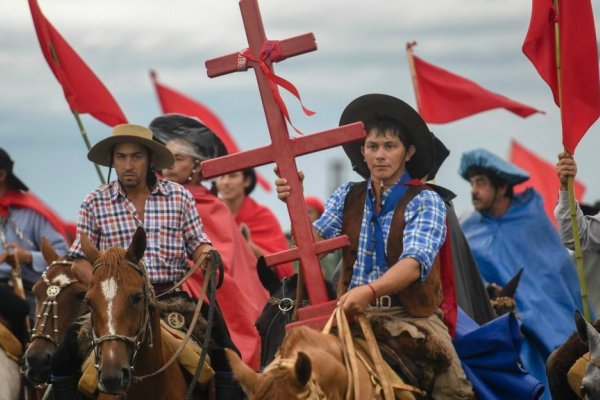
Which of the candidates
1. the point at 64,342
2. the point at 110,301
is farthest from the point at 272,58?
the point at 64,342

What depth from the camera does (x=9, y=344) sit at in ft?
38.4

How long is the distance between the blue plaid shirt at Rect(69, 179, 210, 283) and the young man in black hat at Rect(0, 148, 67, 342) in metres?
2.98

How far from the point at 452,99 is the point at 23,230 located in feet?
15.4

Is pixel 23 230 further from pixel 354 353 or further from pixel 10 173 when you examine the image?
pixel 354 353

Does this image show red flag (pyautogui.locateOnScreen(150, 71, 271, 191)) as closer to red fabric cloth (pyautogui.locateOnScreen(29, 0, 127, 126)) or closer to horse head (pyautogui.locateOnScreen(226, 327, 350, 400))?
red fabric cloth (pyautogui.locateOnScreen(29, 0, 127, 126))

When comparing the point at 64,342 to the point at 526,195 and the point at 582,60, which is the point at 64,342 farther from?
the point at 526,195

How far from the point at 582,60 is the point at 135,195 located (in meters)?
3.09

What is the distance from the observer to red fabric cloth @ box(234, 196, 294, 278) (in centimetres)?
1667

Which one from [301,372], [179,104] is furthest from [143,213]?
[179,104]

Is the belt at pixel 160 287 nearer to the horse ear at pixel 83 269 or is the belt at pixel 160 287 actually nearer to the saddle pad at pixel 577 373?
the horse ear at pixel 83 269

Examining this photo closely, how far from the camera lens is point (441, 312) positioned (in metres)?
8.89

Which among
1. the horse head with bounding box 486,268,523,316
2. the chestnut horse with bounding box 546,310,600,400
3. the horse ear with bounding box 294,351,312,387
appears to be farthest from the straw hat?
the horse head with bounding box 486,268,523,316

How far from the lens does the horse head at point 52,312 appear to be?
10305mm

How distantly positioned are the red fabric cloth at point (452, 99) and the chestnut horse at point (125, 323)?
6881mm
